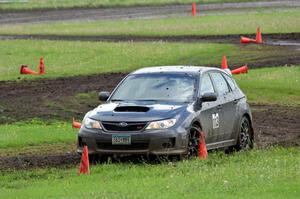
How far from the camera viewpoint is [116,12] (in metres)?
67.1

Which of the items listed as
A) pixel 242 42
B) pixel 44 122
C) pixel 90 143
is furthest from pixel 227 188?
pixel 242 42

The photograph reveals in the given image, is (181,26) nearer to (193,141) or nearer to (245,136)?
(245,136)

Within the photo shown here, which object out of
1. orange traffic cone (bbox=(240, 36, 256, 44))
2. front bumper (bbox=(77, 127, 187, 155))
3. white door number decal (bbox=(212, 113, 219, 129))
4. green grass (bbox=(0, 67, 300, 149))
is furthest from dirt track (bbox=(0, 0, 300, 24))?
front bumper (bbox=(77, 127, 187, 155))

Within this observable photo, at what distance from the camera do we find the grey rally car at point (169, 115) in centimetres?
1706

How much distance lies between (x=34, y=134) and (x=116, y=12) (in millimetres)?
46016

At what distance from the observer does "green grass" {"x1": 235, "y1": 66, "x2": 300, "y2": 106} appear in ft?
92.1

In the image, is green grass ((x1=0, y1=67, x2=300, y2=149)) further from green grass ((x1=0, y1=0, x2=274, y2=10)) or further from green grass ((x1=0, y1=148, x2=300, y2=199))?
green grass ((x1=0, y1=0, x2=274, y2=10))

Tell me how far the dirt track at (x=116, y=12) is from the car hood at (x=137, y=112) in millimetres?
42828

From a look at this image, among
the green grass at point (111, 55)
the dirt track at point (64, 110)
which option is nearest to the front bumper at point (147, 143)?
the dirt track at point (64, 110)

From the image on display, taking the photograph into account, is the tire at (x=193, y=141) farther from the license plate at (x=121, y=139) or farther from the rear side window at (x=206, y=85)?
the rear side window at (x=206, y=85)

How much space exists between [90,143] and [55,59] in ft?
72.5

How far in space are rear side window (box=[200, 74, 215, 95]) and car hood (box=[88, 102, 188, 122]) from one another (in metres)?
0.96

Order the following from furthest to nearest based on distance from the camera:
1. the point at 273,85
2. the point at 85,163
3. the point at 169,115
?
the point at 273,85, the point at 169,115, the point at 85,163

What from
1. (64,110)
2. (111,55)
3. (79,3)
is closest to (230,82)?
(64,110)
